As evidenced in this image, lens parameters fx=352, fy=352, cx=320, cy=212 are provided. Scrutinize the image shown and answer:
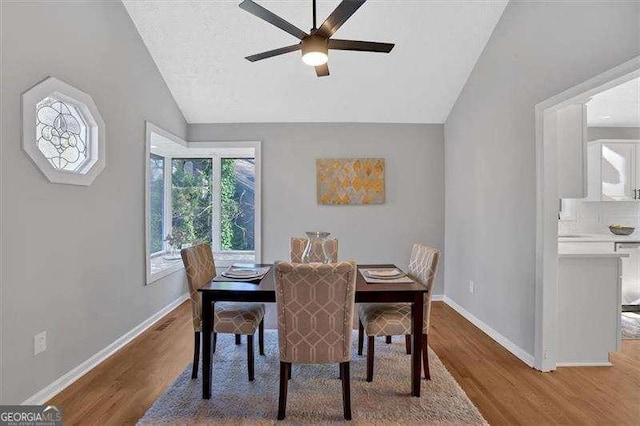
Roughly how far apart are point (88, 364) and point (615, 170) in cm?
617

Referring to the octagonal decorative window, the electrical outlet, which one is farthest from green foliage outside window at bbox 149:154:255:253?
the electrical outlet

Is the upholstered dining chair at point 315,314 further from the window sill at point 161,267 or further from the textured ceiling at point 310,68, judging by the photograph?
the textured ceiling at point 310,68

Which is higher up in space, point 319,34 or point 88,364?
point 319,34

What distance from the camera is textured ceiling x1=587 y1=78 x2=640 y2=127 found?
3.87 metres

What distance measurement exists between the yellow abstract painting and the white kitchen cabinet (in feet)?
9.11

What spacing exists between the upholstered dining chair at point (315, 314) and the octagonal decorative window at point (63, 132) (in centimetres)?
168

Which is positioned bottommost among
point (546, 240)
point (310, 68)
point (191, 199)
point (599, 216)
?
point (546, 240)

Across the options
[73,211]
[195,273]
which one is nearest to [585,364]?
[195,273]

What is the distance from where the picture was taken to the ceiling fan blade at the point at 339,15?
188 cm

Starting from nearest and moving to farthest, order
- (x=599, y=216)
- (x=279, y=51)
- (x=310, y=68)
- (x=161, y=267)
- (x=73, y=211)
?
(x=279, y=51)
(x=73, y=211)
(x=310, y=68)
(x=161, y=267)
(x=599, y=216)

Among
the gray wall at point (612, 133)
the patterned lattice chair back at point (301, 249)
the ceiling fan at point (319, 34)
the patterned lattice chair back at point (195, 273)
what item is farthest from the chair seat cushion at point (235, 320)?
the gray wall at point (612, 133)

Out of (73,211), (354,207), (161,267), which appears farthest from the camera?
(354,207)

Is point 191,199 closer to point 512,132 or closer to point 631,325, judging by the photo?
point 512,132

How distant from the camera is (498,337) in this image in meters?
3.26
